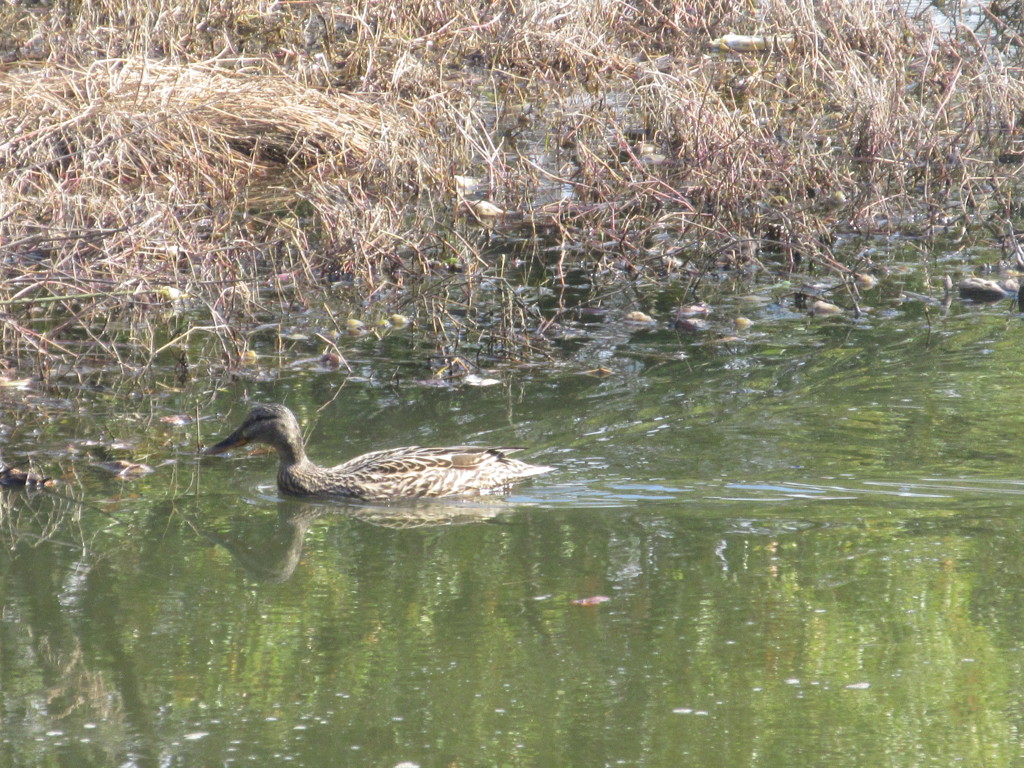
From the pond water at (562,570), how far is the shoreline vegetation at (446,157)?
0.82 m

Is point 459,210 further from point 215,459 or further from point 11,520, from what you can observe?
point 11,520

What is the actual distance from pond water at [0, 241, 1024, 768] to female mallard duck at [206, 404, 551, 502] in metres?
0.11

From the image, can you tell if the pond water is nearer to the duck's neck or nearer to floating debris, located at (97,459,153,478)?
floating debris, located at (97,459,153,478)

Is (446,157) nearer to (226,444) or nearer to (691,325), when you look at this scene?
(691,325)

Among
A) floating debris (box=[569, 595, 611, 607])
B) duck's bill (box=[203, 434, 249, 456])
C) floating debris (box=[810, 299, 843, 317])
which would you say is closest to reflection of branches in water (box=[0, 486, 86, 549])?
duck's bill (box=[203, 434, 249, 456])

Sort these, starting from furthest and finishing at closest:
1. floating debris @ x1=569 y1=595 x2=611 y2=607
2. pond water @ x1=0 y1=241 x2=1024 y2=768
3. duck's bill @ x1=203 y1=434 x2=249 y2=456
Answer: duck's bill @ x1=203 y1=434 x2=249 y2=456 < floating debris @ x1=569 y1=595 x2=611 y2=607 < pond water @ x1=0 y1=241 x2=1024 y2=768

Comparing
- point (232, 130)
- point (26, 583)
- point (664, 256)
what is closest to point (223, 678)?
point (26, 583)

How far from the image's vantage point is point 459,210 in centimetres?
1228

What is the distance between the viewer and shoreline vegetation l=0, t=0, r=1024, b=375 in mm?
9852

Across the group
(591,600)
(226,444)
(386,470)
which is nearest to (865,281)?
(386,470)

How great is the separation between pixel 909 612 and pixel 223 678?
2.62 metres

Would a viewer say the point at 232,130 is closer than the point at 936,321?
No

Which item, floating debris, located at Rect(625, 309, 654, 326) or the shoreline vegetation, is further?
floating debris, located at Rect(625, 309, 654, 326)

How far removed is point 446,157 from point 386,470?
5232mm
